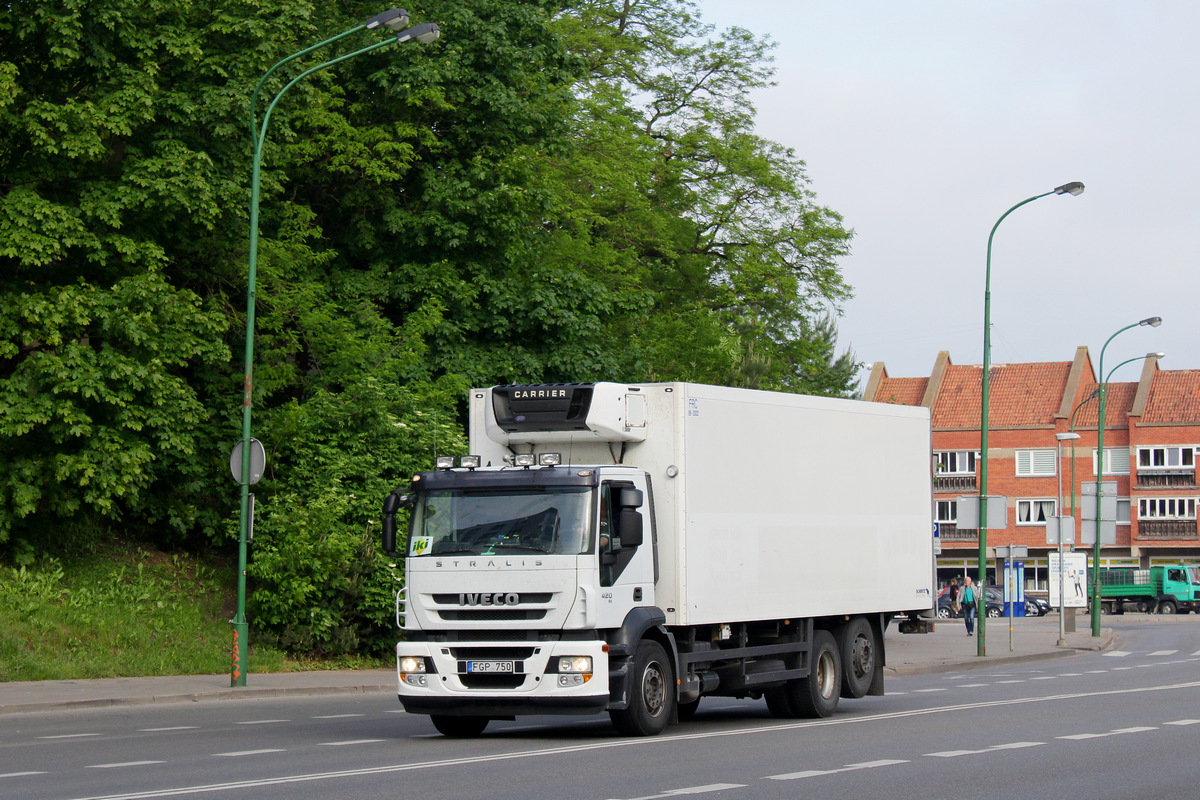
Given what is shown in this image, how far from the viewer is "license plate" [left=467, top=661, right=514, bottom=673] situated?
14.3 m

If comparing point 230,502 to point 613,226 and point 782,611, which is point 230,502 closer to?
point 782,611

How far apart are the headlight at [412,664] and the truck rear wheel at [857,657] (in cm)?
564

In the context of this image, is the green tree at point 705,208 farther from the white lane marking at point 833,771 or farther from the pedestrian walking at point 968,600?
the white lane marking at point 833,771

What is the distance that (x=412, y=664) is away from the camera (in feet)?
48.3

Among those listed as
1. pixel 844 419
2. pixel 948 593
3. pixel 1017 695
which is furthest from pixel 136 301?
pixel 948 593

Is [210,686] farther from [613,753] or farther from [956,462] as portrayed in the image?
[956,462]

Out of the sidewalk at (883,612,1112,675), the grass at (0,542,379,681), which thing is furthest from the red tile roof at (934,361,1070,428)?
the grass at (0,542,379,681)

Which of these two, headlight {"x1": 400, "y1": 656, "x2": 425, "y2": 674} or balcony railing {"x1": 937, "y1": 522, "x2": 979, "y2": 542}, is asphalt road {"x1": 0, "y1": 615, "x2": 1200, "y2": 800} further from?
balcony railing {"x1": 937, "y1": 522, "x2": 979, "y2": 542}

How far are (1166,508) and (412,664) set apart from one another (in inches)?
3049

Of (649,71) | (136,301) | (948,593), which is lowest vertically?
(948,593)

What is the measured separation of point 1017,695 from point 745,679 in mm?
7786

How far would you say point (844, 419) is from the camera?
18.0 m

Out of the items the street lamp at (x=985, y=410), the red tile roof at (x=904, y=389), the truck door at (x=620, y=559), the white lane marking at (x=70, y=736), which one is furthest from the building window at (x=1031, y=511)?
the white lane marking at (x=70, y=736)

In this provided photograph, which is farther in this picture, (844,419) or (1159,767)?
(844,419)
